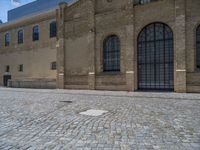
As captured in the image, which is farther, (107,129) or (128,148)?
(107,129)

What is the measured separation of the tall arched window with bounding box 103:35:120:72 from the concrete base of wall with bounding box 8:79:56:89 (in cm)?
752

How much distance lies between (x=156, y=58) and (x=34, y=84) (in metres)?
16.4

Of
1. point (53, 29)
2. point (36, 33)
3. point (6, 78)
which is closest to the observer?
point (53, 29)

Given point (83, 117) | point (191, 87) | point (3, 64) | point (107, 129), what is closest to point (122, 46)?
point (191, 87)

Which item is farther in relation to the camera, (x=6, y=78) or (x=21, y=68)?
(x=6, y=78)

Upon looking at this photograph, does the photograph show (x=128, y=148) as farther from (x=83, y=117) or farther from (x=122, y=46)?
(x=122, y=46)

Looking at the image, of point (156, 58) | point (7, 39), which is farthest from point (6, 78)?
point (156, 58)

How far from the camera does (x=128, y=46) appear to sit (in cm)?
1891

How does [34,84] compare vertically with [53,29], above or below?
below

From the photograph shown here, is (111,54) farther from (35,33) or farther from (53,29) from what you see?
(35,33)

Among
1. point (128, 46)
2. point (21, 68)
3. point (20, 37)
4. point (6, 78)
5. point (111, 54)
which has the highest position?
point (20, 37)

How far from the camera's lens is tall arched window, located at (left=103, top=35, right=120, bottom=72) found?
20.0m

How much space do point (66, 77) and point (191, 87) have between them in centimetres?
1278

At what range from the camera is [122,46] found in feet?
63.7
